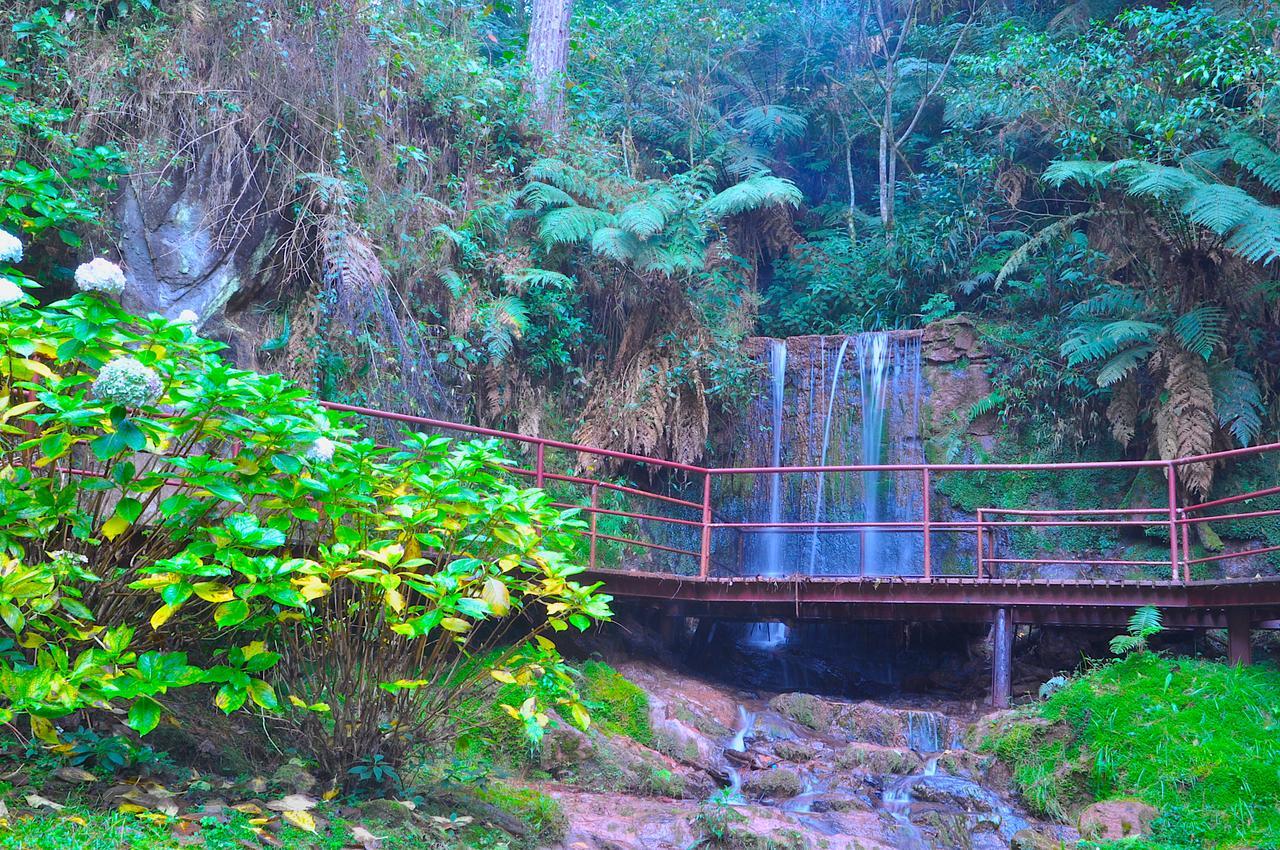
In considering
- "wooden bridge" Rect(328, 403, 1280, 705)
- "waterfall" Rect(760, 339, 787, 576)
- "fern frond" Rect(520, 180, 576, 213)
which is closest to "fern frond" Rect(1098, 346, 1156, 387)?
"wooden bridge" Rect(328, 403, 1280, 705)

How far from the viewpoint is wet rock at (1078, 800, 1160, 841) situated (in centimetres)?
569

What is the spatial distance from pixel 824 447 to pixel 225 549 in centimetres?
1040

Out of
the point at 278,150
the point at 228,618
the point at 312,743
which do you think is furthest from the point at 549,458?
the point at 228,618

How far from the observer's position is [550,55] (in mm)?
13172

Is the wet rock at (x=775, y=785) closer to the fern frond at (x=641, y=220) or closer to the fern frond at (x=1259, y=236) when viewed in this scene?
the fern frond at (x=641, y=220)

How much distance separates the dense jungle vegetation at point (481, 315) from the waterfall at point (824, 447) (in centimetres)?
141

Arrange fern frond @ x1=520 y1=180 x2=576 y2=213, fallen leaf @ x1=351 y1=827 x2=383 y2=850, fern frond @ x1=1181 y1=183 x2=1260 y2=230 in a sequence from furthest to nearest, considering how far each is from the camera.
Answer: fern frond @ x1=520 y1=180 x2=576 y2=213, fern frond @ x1=1181 y1=183 x2=1260 y2=230, fallen leaf @ x1=351 y1=827 x2=383 y2=850

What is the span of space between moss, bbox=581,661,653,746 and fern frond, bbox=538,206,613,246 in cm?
515

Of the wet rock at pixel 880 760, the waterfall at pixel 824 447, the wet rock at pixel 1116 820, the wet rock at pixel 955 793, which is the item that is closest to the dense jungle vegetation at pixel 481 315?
the wet rock at pixel 1116 820

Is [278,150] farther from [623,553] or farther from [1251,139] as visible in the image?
[1251,139]

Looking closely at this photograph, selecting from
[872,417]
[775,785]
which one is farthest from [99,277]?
[872,417]

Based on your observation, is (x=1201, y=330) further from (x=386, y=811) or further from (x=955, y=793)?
(x=386, y=811)

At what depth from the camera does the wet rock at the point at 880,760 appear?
6.83 meters

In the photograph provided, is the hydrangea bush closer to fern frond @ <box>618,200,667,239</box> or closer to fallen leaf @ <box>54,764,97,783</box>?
fallen leaf @ <box>54,764,97,783</box>
